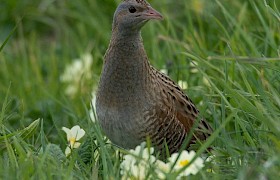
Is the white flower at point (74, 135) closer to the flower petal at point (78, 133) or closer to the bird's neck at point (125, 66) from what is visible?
the flower petal at point (78, 133)

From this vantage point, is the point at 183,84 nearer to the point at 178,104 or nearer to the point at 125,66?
the point at 178,104

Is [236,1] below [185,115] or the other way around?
the other way around

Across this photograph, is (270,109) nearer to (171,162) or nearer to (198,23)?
(171,162)

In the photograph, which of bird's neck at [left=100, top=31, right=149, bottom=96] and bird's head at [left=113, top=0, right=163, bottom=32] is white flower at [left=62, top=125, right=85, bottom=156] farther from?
bird's head at [left=113, top=0, right=163, bottom=32]

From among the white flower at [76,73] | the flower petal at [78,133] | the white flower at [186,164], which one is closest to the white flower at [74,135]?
the flower petal at [78,133]

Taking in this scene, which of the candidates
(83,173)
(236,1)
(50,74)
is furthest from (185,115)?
(50,74)

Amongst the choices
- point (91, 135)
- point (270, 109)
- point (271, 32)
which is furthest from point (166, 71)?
point (270, 109)

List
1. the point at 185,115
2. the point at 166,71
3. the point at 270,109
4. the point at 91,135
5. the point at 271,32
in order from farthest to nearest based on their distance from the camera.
Answer: the point at 166,71 < the point at 271,32 < the point at 185,115 < the point at 91,135 < the point at 270,109

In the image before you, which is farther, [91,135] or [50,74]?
[50,74]

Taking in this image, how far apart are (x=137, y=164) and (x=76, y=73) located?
9.03 feet

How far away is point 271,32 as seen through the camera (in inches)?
206

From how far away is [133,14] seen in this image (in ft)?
15.2

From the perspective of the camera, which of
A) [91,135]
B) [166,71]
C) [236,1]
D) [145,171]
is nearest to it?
[145,171]

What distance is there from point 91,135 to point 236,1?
218 centimetres
